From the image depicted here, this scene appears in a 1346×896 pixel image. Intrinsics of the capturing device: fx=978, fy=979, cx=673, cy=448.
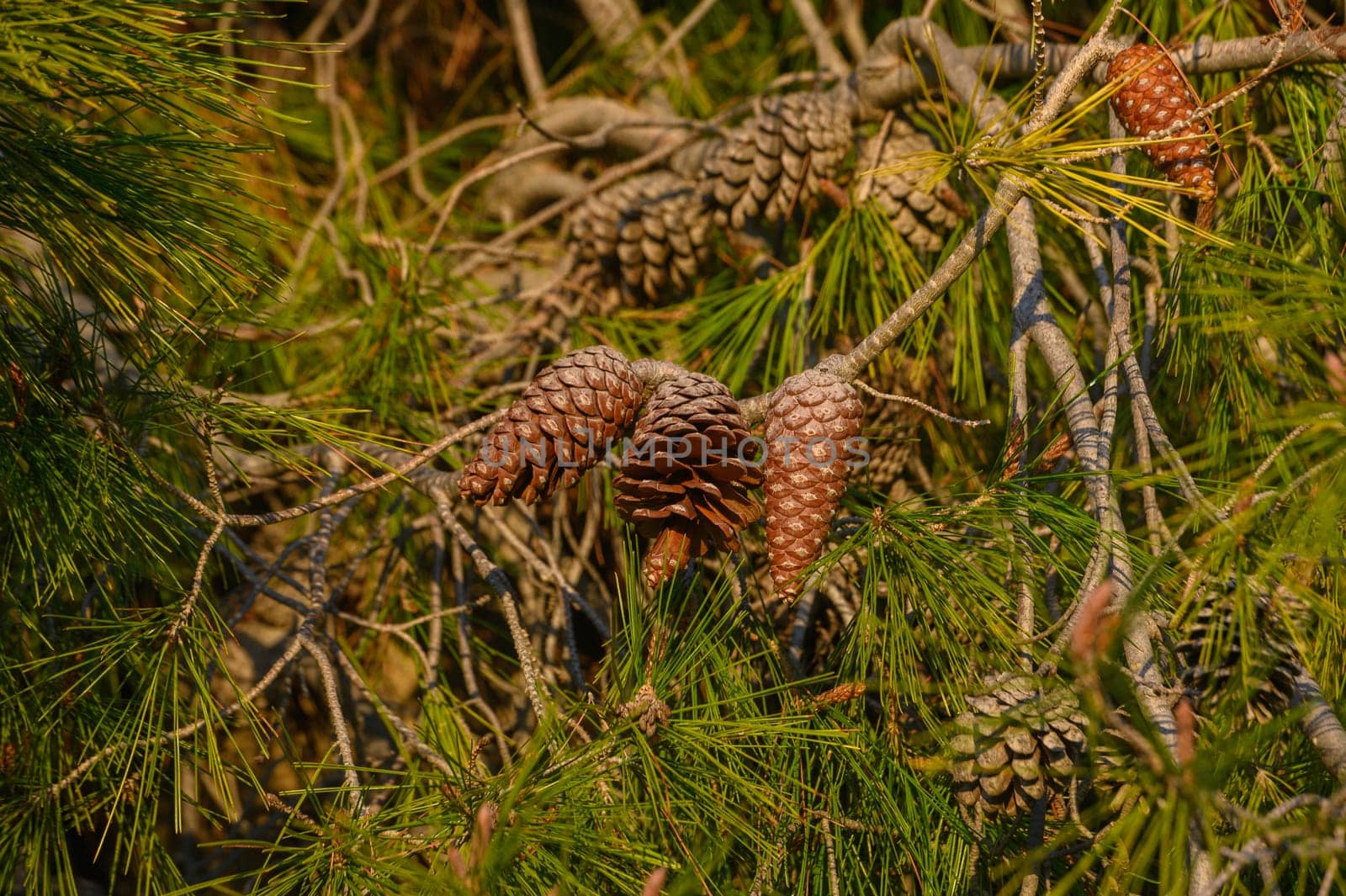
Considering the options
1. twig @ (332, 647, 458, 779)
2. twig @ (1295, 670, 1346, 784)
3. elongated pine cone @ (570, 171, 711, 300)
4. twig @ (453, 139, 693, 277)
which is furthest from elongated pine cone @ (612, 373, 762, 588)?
twig @ (453, 139, 693, 277)

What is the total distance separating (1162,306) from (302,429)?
2.76 ft

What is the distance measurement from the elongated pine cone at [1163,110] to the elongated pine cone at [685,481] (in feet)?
1.45

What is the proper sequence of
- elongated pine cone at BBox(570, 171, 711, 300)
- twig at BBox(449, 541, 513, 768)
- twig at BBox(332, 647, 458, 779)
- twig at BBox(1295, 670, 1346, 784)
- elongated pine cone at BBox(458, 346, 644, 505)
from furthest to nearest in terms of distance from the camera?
elongated pine cone at BBox(570, 171, 711, 300) → twig at BBox(449, 541, 513, 768) → twig at BBox(332, 647, 458, 779) → elongated pine cone at BBox(458, 346, 644, 505) → twig at BBox(1295, 670, 1346, 784)

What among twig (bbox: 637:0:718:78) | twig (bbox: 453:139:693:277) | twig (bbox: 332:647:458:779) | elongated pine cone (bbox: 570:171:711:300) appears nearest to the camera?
twig (bbox: 332:647:458:779)

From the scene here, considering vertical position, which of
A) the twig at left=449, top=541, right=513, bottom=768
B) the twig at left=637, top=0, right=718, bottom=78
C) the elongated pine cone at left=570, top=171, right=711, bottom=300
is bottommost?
the twig at left=449, top=541, right=513, bottom=768

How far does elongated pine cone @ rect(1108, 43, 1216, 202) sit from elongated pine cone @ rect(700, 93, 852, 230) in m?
0.37

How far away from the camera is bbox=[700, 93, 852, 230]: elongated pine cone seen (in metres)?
1.19

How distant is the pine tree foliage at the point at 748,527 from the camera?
0.71m

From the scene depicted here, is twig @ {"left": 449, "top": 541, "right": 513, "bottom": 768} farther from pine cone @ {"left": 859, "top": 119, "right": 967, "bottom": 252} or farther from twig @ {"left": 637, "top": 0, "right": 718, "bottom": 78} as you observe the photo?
twig @ {"left": 637, "top": 0, "right": 718, "bottom": 78}

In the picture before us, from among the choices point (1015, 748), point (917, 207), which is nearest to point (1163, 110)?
point (917, 207)

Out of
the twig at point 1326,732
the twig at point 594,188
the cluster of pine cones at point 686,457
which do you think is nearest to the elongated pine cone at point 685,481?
the cluster of pine cones at point 686,457

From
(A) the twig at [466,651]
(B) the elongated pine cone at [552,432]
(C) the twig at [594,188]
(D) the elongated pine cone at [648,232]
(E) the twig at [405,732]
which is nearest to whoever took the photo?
Result: (B) the elongated pine cone at [552,432]

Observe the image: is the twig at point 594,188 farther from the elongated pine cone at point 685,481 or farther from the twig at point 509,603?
the elongated pine cone at point 685,481

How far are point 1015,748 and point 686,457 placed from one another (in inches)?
12.6
